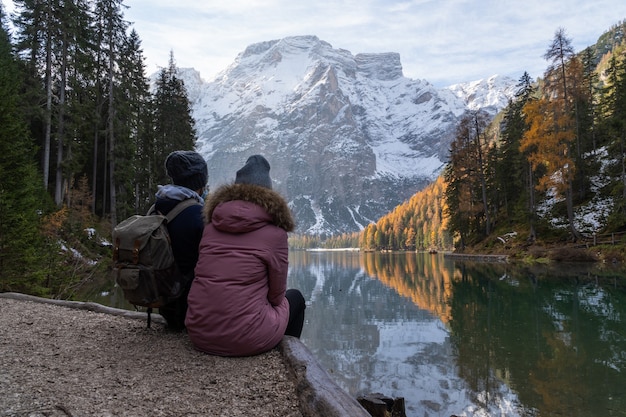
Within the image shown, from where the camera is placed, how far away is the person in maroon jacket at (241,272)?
3.31 metres

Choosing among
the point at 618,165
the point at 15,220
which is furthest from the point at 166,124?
the point at 618,165

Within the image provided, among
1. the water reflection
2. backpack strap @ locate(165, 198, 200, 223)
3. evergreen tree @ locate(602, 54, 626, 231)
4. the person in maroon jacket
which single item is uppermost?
evergreen tree @ locate(602, 54, 626, 231)

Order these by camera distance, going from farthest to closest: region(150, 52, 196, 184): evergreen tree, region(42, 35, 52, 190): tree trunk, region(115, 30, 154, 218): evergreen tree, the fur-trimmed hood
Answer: region(150, 52, 196, 184): evergreen tree < region(115, 30, 154, 218): evergreen tree < region(42, 35, 52, 190): tree trunk < the fur-trimmed hood

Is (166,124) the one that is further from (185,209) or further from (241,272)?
(241,272)

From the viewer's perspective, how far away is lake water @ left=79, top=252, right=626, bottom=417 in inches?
232

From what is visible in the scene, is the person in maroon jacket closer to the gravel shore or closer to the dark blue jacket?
the gravel shore

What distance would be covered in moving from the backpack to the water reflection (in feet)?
13.5

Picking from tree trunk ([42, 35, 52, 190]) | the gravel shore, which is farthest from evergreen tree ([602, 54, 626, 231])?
tree trunk ([42, 35, 52, 190])

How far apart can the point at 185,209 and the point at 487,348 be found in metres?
7.06

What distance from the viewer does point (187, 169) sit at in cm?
422

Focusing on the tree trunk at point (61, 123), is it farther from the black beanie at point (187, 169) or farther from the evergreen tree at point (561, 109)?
the evergreen tree at point (561, 109)

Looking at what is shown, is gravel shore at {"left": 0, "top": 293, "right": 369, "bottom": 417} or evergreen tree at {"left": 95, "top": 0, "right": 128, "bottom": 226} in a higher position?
evergreen tree at {"left": 95, "top": 0, "right": 128, "bottom": 226}

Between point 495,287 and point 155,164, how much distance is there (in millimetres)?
23109

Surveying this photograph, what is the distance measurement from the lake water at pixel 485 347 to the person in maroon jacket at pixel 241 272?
11.4ft
